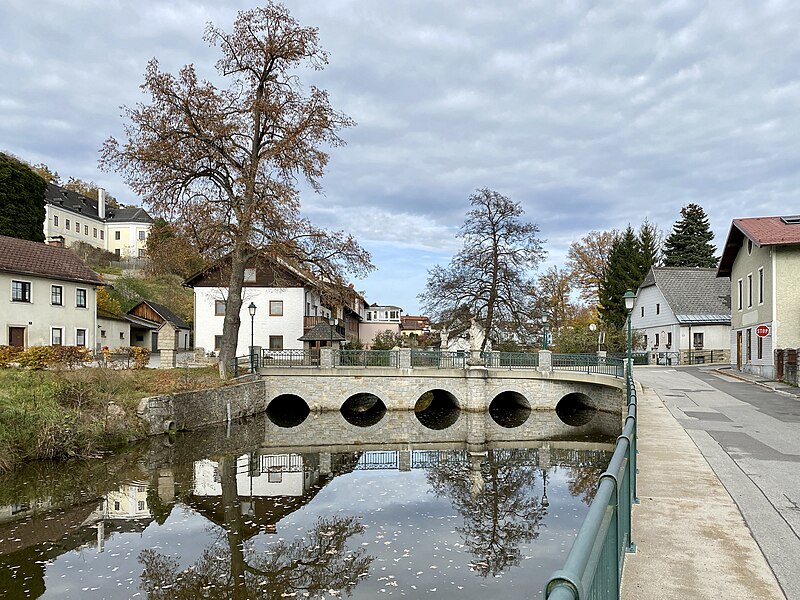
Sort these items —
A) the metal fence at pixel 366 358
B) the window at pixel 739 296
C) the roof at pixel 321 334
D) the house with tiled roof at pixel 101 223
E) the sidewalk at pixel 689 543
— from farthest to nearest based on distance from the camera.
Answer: the house with tiled roof at pixel 101 223 → the roof at pixel 321 334 → the window at pixel 739 296 → the metal fence at pixel 366 358 → the sidewalk at pixel 689 543

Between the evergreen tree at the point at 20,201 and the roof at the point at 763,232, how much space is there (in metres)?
48.5

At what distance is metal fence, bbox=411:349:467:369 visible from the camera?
31.2 metres

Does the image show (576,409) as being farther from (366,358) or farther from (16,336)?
(16,336)

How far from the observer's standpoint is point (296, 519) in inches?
508

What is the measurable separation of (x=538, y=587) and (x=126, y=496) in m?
9.93

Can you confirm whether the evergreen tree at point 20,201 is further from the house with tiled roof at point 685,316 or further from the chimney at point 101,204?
the house with tiled roof at point 685,316

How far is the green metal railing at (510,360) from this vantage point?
30891 millimetres

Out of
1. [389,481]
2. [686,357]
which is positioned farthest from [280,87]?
[686,357]

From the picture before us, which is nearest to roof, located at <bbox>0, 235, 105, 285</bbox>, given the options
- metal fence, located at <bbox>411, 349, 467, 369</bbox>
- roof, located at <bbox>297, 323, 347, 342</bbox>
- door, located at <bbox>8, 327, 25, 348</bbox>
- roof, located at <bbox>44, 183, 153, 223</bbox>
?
door, located at <bbox>8, 327, 25, 348</bbox>

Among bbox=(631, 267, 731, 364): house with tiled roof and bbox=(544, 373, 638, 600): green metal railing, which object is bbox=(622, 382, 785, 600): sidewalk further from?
bbox=(631, 267, 731, 364): house with tiled roof

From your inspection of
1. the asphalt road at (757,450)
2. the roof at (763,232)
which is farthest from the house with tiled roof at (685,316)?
the asphalt road at (757,450)

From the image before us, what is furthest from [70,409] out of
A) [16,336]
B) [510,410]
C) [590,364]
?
[590,364]

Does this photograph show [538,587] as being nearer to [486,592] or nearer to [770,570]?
[486,592]

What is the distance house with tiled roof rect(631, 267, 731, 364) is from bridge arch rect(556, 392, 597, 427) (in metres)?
11.1
